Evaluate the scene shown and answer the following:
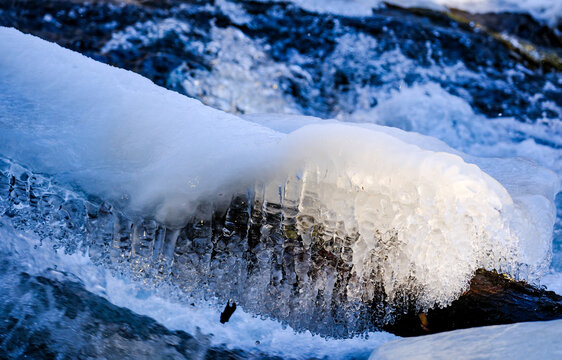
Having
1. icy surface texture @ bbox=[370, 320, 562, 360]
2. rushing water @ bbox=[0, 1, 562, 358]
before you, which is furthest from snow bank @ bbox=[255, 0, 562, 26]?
icy surface texture @ bbox=[370, 320, 562, 360]

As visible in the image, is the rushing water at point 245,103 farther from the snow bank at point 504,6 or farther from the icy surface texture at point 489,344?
the snow bank at point 504,6

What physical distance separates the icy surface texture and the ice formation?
0.40ft

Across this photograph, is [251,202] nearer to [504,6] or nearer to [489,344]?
[489,344]

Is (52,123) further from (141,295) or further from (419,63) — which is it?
(419,63)

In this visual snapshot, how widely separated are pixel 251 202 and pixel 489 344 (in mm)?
839

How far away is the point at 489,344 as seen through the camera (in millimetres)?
1608

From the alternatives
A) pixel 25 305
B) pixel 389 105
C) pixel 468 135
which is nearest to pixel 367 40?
pixel 389 105

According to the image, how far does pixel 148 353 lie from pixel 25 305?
524mm

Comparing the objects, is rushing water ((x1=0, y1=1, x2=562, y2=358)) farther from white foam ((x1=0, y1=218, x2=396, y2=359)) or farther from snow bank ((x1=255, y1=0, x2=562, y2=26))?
snow bank ((x1=255, y1=0, x2=562, y2=26))

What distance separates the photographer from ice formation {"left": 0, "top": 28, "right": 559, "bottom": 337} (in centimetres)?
162

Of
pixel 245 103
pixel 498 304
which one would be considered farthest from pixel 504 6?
pixel 498 304

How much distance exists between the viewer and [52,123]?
1791 mm

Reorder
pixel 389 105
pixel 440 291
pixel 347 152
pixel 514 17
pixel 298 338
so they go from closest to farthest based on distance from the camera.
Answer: pixel 347 152 < pixel 440 291 < pixel 298 338 < pixel 389 105 < pixel 514 17

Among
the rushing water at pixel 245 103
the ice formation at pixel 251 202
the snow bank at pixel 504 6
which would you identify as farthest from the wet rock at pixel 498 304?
the snow bank at pixel 504 6
